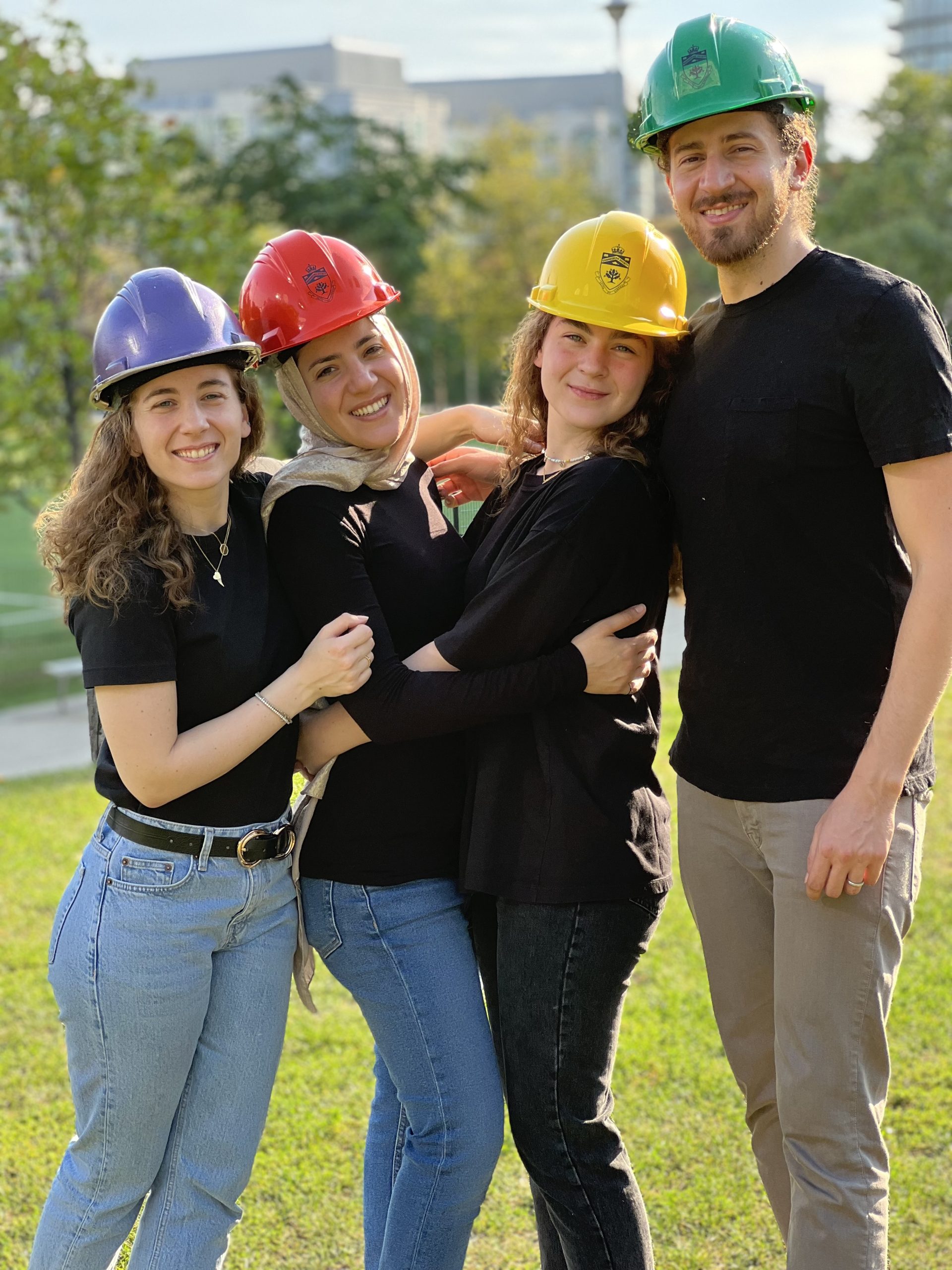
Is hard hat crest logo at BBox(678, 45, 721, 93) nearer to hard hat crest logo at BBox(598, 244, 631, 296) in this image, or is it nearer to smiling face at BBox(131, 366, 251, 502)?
hard hat crest logo at BBox(598, 244, 631, 296)

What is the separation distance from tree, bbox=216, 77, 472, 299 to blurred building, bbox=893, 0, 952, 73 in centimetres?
8746

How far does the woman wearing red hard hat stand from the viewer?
8.29ft

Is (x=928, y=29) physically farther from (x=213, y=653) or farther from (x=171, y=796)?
(x=171, y=796)

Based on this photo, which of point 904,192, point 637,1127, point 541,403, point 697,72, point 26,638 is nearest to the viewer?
point 697,72

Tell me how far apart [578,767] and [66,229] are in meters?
9.60

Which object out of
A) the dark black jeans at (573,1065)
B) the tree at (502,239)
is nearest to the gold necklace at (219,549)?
the dark black jeans at (573,1065)

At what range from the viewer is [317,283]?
105 inches

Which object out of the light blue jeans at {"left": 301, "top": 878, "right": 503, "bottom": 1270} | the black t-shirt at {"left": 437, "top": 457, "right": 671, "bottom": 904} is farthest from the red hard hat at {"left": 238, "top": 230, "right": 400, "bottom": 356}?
the light blue jeans at {"left": 301, "top": 878, "right": 503, "bottom": 1270}

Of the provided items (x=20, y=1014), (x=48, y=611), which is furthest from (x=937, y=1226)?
(x=48, y=611)

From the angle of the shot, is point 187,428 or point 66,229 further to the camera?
point 66,229

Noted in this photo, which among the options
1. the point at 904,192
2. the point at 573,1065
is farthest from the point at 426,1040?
the point at 904,192

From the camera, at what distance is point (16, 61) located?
10000mm

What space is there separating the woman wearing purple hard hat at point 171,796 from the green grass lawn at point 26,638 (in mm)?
3995

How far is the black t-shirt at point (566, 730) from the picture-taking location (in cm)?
245
